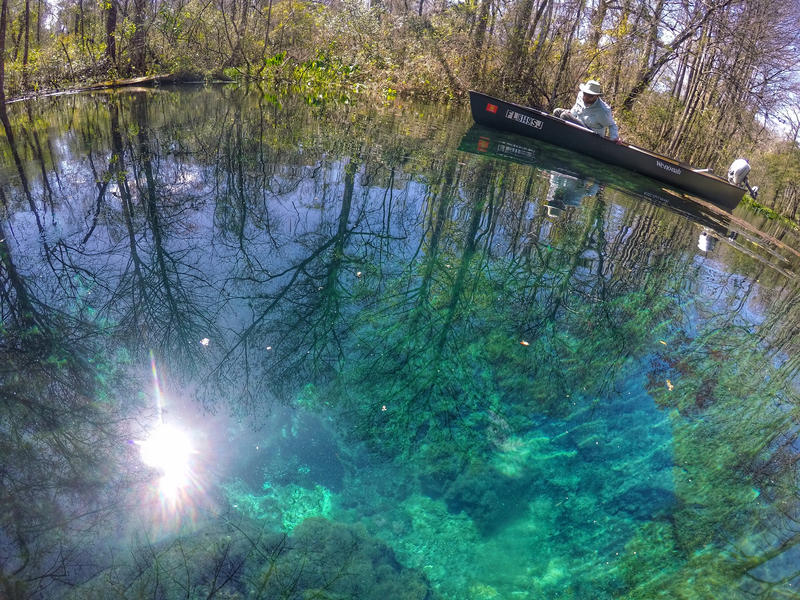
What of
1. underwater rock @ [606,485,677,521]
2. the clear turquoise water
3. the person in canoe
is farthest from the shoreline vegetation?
underwater rock @ [606,485,677,521]

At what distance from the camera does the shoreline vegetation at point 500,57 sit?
1491cm

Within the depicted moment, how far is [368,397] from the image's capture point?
4043mm

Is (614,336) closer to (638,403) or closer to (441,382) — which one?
(638,403)

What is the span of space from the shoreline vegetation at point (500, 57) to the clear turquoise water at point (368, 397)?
6.92m

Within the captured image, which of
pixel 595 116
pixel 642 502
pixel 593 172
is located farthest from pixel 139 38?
pixel 642 502

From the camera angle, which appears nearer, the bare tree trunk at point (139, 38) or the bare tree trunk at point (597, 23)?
the bare tree trunk at point (139, 38)

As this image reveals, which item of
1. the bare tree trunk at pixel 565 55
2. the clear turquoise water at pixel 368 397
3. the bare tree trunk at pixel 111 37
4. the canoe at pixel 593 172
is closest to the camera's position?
the clear turquoise water at pixel 368 397

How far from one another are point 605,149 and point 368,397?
1051 centimetres

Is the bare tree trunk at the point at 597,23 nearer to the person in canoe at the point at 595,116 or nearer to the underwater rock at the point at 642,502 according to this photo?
the person in canoe at the point at 595,116

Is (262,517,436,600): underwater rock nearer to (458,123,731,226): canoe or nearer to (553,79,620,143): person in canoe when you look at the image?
(458,123,731,226): canoe

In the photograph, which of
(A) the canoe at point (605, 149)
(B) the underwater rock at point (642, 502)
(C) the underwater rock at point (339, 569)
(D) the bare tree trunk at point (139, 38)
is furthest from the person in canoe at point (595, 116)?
(D) the bare tree trunk at point (139, 38)

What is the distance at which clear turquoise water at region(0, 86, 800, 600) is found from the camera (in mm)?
2826

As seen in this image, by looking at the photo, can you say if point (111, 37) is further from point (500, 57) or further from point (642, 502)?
point (642, 502)

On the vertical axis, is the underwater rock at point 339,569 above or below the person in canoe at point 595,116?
below
